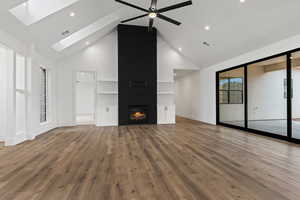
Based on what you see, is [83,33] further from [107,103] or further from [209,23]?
[209,23]

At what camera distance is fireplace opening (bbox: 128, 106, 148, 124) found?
7031 mm

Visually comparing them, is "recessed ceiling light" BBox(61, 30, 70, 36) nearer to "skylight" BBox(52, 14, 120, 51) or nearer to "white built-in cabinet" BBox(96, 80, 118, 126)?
"skylight" BBox(52, 14, 120, 51)

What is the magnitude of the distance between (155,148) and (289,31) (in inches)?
173

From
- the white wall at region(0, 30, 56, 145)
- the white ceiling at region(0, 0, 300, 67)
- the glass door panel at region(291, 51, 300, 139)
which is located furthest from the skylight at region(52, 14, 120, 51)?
the glass door panel at region(291, 51, 300, 139)

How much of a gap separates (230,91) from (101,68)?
585cm

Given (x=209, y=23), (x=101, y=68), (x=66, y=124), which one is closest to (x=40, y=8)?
(x=101, y=68)

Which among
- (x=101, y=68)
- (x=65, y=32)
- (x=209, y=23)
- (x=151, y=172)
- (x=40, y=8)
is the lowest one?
(x=151, y=172)

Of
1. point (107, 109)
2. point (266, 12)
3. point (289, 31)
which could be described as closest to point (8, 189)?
point (107, 109)

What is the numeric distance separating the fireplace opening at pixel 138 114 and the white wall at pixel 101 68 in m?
0.68

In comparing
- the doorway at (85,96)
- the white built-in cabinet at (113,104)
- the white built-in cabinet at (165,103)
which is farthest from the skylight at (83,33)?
the doorway at (85,96)

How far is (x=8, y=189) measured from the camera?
1.93 meters

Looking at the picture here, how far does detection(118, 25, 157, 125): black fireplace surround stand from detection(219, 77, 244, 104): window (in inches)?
118

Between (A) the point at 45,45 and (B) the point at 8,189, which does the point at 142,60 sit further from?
(B) the point at 8,189

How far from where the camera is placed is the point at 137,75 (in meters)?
7.04
